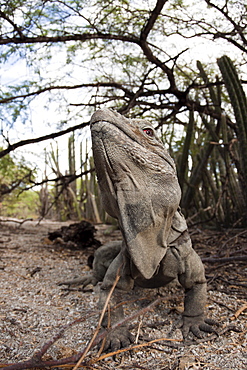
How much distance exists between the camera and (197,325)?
9.07 feet

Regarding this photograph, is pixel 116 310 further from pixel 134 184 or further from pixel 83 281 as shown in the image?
pixel 83 281

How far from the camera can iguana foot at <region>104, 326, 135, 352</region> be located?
2518 mm

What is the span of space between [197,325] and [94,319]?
928 millimetres

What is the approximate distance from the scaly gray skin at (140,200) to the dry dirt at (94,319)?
0.20 meters

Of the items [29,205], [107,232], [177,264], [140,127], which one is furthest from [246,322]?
[29,205]

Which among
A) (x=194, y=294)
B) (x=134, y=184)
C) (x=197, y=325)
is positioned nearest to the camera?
(x=134, y=184)

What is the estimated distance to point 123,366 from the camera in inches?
87.2

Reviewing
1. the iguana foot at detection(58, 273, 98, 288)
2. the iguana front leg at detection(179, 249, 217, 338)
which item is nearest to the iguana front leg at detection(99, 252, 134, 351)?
the iguana front leg at detection(179, 249, 217, 338)

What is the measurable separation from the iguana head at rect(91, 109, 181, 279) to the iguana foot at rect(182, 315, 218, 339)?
2.30 ft

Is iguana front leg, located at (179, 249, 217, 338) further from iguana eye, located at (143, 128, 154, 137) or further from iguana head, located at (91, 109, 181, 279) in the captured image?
iguana eye, located at (143, 128, 154, 137)

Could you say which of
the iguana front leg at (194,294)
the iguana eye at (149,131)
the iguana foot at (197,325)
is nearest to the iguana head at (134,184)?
the iguana eye at (149,131)

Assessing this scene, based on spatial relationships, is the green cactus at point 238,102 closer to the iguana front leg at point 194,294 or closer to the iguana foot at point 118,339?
the iguana front leg at point 194,294

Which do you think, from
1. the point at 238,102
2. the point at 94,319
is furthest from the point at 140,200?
the point at 238,102

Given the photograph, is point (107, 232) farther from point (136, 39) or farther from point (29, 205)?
point (29, 205)
